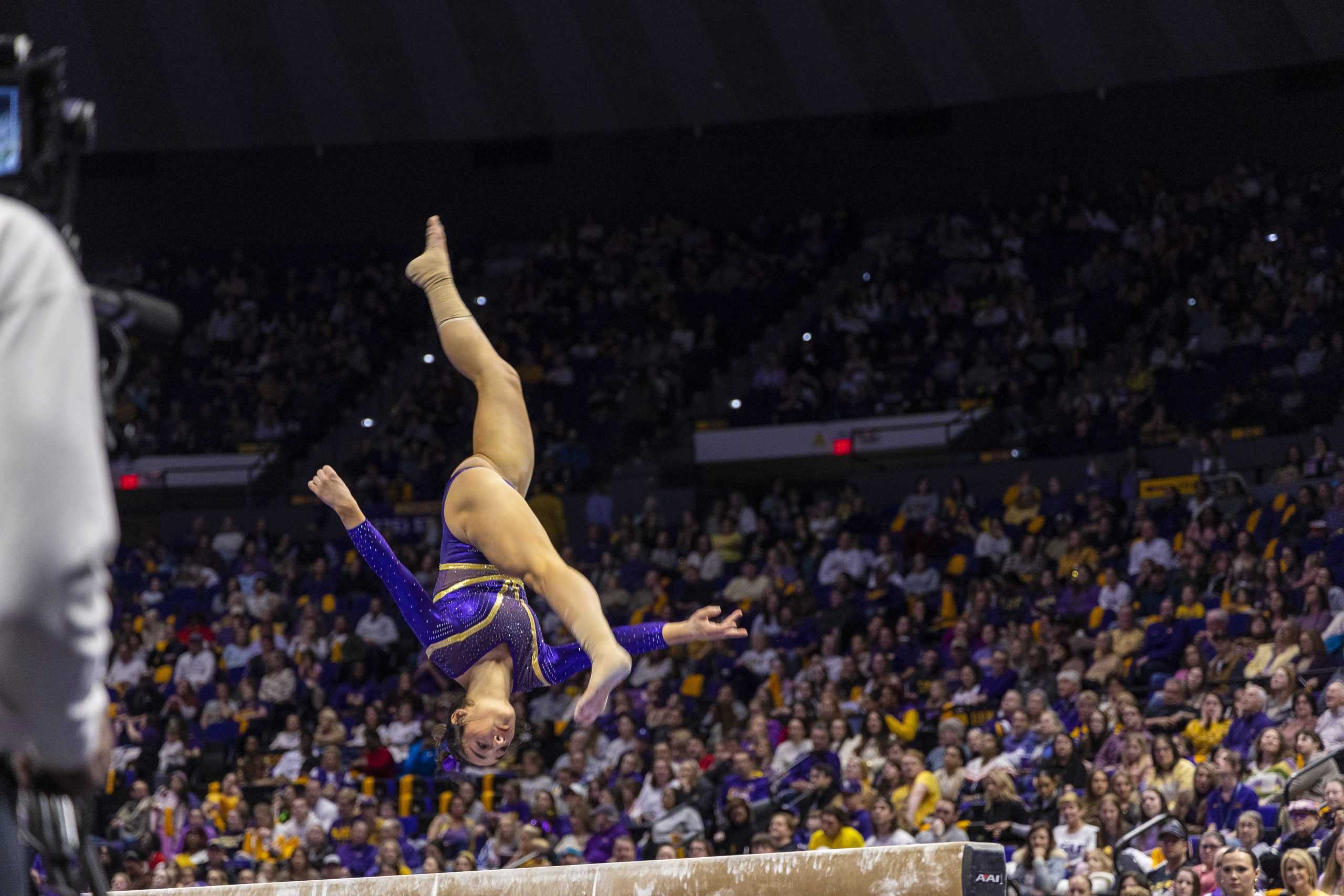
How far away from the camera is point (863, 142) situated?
19.2 m

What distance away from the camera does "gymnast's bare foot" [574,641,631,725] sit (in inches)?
167

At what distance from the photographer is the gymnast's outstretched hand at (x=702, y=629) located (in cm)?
500

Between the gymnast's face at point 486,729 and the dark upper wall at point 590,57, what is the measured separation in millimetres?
12844

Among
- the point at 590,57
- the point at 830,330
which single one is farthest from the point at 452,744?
the point at 590,57

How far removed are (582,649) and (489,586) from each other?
16.4 inches

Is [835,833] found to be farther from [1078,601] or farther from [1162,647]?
[1078,601]

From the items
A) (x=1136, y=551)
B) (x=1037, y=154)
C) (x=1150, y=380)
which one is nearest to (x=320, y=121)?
(x=1037, y=154)

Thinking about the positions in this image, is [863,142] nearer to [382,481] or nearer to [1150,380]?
[1150,380]

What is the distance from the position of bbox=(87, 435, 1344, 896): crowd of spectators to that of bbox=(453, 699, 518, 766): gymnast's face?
11.4 ft

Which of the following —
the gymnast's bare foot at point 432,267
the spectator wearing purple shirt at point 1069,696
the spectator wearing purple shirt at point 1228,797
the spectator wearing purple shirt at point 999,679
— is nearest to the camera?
the gymnast's bare foot at point 432,267

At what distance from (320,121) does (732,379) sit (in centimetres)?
619

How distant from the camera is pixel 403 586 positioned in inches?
205

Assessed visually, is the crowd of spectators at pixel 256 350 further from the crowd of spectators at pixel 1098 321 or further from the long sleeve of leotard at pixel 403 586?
the long sleeve of leotard at pixel 403 586

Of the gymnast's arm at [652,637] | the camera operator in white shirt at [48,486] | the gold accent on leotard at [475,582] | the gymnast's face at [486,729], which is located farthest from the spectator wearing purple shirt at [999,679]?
the camera operator in white shirt at [48,486]
